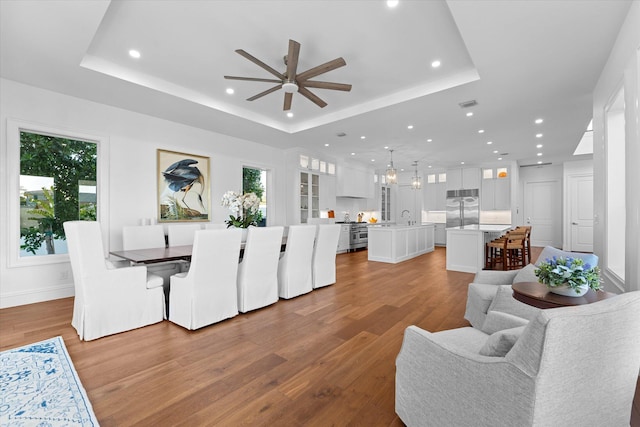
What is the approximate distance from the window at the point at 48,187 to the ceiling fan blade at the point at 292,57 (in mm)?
3301

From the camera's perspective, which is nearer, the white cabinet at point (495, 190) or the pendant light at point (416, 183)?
the pendant light at point (416, 183)

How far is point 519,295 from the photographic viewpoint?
6.74 feet

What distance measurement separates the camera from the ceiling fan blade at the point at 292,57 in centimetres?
253

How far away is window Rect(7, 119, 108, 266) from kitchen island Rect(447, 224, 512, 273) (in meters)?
6.20

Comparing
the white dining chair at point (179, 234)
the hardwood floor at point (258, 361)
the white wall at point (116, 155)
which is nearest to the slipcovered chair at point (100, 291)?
the hardwood floor at point (258, 361)

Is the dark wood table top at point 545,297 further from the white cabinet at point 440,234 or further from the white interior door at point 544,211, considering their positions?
the white interior door at point 544,211

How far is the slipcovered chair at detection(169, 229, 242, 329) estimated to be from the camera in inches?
111

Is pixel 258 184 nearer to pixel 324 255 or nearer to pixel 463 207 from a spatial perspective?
pixel 324 255

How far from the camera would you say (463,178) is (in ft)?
32.0

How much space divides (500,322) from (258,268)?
8.11 ft

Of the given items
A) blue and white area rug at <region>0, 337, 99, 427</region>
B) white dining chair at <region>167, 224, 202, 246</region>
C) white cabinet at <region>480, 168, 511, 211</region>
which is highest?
white cabinet at <region>480, 168, 511, 211</region>

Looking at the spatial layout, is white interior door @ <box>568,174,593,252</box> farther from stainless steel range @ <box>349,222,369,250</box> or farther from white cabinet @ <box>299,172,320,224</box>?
white cabinet @ <box>299,172,320,224</box>

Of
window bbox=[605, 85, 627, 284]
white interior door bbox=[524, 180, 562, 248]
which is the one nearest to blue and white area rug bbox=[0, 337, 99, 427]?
window bbox=[605, 85, 627, 284]

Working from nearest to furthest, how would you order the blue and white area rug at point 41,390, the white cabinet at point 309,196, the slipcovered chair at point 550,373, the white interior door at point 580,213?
the slipcovered chair at point 550,373
the blue and white area rug at point 41,390
the white cabinet at point 309,196
the white interior door at point 580,213
